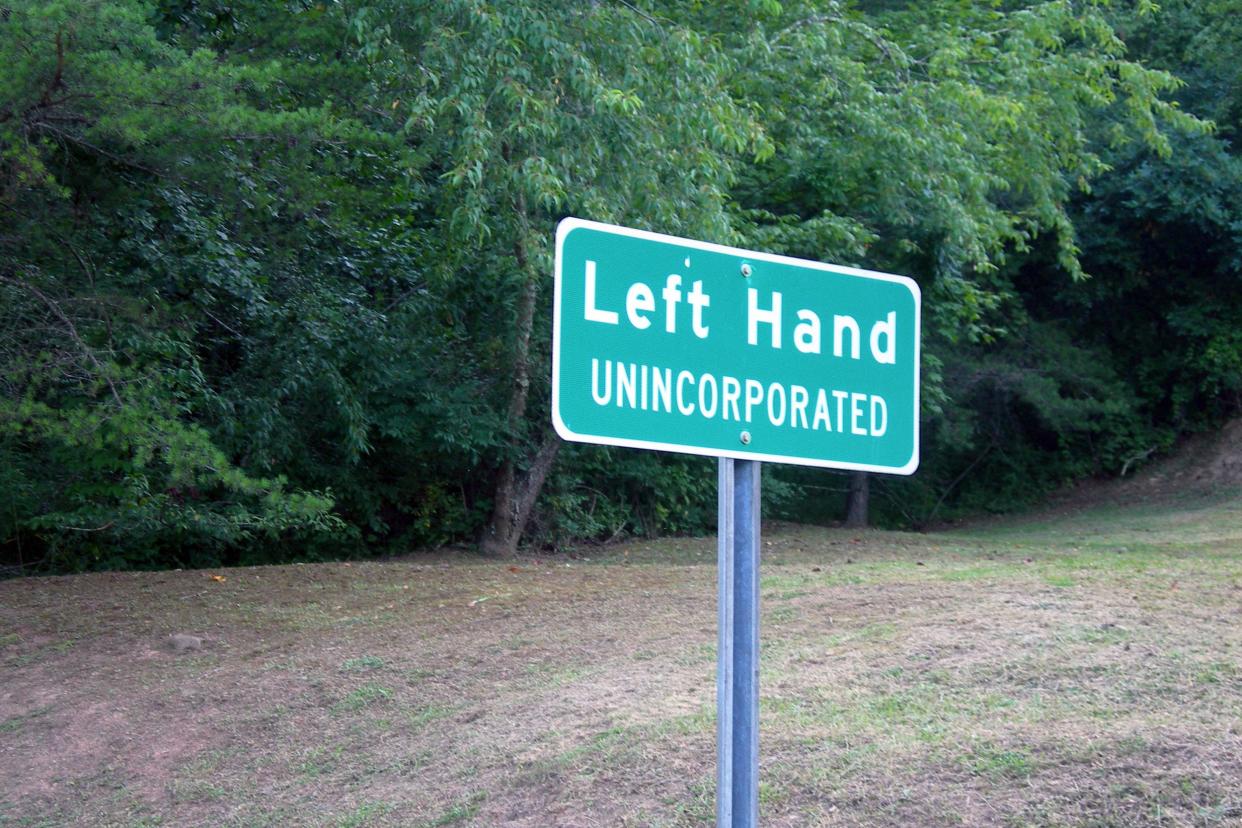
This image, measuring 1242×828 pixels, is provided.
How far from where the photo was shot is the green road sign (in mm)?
2340

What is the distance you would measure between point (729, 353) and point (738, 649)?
566mm

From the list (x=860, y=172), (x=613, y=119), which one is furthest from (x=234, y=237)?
(x=860, y=172)

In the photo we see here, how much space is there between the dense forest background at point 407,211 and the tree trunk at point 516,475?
41 mm

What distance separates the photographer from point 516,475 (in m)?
13.4

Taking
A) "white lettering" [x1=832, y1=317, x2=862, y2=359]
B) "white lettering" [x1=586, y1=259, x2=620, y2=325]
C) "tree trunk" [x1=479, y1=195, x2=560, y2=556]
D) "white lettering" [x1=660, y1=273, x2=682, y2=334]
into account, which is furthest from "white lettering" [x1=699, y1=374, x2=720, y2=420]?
"tree trunk" [x1=479, y1=195, x2=560, y2=556]

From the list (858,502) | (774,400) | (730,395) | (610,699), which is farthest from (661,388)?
(858,502)

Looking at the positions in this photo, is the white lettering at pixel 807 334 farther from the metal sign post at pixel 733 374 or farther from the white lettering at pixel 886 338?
the white lettering at pixel 886 338

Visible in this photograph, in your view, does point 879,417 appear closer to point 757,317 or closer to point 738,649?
point 757,317

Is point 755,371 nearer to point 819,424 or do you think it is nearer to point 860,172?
point 819,424

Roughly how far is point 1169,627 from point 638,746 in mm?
2940

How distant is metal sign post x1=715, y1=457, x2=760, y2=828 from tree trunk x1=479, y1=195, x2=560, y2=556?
961 centimetres

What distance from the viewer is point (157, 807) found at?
6312 mm

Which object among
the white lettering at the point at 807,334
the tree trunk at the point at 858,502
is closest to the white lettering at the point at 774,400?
the white lettering at the point at 807,334

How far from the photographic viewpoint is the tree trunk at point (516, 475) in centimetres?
1234
